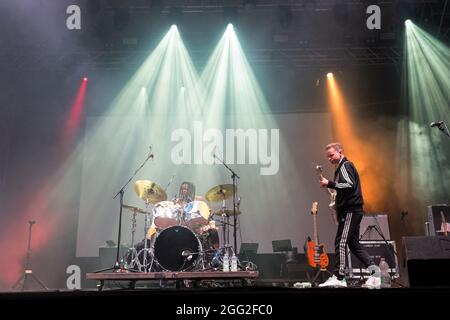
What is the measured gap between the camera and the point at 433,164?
31.5 ft

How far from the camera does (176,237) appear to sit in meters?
6.34

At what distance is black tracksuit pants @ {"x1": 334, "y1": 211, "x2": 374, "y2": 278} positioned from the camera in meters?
5.58

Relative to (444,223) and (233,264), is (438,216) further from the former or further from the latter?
(233,264)

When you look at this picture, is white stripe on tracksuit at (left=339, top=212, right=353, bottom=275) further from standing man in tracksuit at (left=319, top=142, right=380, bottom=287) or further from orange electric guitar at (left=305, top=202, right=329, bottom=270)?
orange electric guitar at (left=305, top=202, right=329, bottom=270)

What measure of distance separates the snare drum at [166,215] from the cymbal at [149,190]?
0.15 metres

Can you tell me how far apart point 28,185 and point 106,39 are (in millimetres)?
3584

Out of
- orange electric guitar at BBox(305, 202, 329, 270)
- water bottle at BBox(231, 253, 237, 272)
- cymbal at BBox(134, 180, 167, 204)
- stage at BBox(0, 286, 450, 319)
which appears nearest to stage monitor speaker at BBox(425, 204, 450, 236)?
orange electric guitar at BBox(305, 202, 329, 270)

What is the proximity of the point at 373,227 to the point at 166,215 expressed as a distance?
3.91 m

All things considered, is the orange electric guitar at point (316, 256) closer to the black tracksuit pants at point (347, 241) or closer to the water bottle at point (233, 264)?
the water bottle at point (233, 264)

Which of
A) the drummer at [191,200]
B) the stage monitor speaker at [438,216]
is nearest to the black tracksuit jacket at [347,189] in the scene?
the drummer at [191,200]

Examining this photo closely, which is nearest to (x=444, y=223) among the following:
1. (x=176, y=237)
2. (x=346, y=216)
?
(x=346, y=216)

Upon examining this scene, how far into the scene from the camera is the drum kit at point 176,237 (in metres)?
6.35

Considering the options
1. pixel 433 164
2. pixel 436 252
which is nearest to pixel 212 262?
pixel 436 252

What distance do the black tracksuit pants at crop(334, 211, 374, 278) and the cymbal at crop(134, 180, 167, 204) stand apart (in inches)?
105
